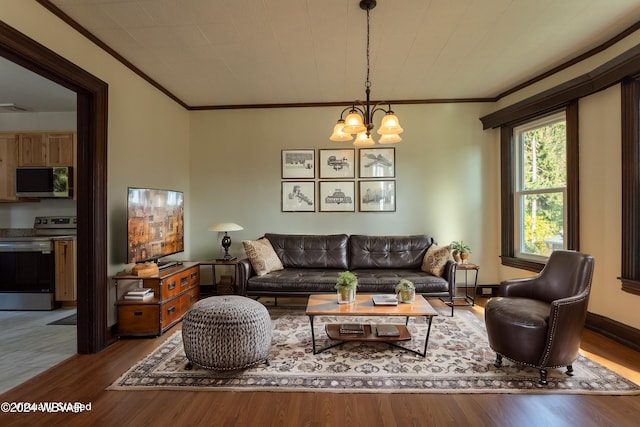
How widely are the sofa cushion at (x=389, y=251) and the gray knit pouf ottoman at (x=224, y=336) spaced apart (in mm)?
2199

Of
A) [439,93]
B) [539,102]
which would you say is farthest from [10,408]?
[539,102]

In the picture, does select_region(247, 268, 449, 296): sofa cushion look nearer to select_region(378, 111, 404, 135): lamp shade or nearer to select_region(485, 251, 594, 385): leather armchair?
select_region(485, 251, 594, 385): leather armchair

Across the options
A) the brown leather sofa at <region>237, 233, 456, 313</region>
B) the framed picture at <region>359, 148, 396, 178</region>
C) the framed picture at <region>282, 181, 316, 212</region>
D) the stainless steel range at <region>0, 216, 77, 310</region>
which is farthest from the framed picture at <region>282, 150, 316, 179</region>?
the stainless steel range at <region>0, 216, 77, 310</region>

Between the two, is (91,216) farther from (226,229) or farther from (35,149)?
(35,149)

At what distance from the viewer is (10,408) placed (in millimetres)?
2010

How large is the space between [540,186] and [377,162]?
6.95ft

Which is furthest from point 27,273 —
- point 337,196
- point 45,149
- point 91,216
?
point 337,196

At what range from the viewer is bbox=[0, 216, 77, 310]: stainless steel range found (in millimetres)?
4090

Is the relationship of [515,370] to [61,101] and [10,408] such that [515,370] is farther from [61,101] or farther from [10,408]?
[61,101]

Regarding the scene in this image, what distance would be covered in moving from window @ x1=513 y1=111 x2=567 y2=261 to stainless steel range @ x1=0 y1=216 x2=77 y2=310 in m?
6.23

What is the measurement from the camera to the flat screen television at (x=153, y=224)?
3.15 metres

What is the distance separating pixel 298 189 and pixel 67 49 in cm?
302

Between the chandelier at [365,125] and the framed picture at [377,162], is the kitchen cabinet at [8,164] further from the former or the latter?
the framed picture at [377,162]

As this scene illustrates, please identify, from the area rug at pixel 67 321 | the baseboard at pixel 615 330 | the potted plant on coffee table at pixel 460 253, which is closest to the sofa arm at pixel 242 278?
the area rug at pixel 67 321
